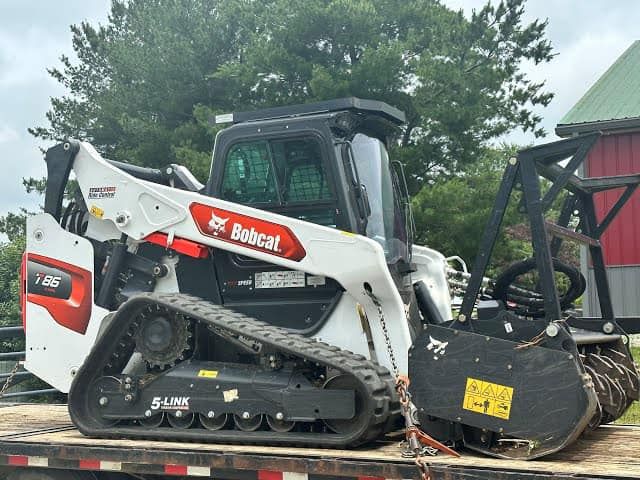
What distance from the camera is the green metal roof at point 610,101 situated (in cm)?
1593

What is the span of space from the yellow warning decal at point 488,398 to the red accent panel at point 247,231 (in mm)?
1600

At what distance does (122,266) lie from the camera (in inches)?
283

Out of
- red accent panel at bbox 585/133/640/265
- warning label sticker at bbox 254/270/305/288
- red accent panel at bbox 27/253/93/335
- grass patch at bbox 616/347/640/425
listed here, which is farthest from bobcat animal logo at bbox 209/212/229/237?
red accent panel at bbox 585/133/640/265

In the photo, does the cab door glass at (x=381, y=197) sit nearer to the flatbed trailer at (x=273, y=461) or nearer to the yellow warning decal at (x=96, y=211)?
the flatbed trailer at (x=273, y=461)

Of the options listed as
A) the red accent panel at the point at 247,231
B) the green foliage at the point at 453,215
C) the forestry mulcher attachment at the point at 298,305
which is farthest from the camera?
the green foliage at the point at 453,215

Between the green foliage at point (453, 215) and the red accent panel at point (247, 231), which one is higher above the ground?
the green foliage at point (453, 215)

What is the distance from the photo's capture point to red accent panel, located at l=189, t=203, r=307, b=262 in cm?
639

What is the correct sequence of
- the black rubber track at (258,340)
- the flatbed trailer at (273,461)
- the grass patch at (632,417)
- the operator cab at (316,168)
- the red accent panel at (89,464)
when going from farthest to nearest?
1. the grass patch at (632,417)
2. the operator cab at (316,168)
3. the red accent panel at (89,464)
4. the black rubber track at (258,340)
5. the flatbed trailer at (273,461)

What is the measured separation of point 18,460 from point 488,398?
3.41m

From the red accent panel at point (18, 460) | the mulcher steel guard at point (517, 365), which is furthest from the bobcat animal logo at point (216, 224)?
the red accent panel at point (18, 460)

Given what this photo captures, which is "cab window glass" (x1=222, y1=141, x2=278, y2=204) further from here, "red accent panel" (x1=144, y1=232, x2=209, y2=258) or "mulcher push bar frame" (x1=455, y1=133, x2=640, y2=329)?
"mulcher push bar frame" (x1=455, y1=133, x2=640, y2=329)

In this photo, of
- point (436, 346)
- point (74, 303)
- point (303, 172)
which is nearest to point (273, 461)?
point (436, 346)

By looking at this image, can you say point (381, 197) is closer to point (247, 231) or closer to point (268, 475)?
point (247, 231)

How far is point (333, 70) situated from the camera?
19.6 metres
